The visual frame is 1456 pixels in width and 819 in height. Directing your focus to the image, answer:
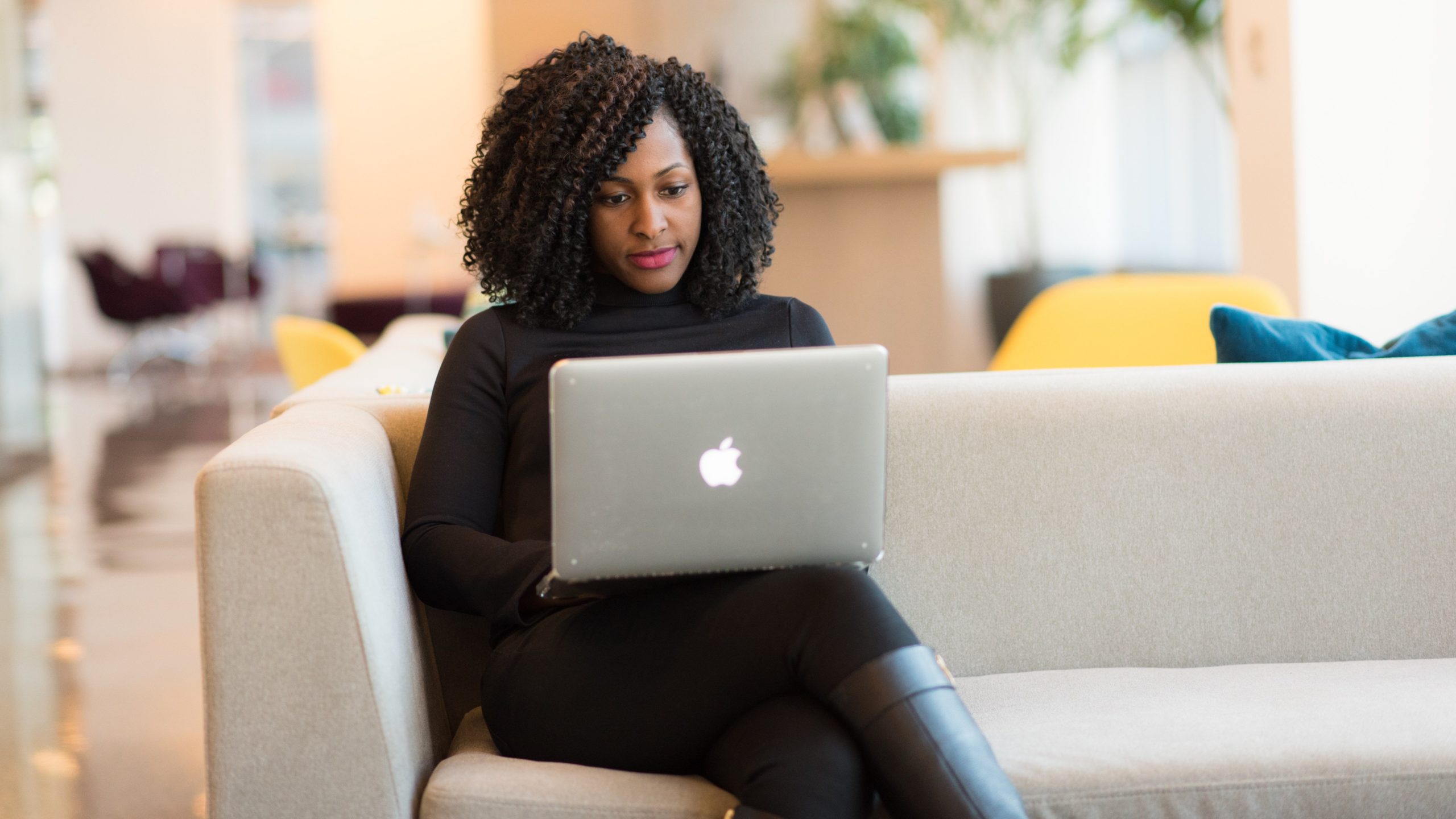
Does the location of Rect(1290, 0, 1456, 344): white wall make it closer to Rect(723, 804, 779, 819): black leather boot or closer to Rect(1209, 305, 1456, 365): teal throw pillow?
Rect(1209, 305, 1456, 365): teal throw pillow

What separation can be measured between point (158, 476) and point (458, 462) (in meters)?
4.97

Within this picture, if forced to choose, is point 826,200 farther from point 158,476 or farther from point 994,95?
point 994,95

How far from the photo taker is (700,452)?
1.33 m

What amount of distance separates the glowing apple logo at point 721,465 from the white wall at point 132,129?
12094mm

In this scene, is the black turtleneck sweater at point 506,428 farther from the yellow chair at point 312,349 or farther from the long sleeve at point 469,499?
the yellow chair at point 312,349

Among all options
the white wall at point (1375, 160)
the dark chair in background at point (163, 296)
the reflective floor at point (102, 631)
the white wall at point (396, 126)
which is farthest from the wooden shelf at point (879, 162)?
the dark chair in background at point (163, 296)

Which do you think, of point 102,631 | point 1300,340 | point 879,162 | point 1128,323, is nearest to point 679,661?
point 1300,340

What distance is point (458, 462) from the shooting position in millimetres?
1663

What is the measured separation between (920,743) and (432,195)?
8.96m

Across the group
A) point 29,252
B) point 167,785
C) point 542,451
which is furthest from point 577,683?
point 29,252

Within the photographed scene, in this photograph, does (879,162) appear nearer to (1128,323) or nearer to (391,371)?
(1128,323)

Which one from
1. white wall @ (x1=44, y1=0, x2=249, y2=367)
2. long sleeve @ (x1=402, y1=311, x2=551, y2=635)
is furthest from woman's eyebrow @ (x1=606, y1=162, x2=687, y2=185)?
white wall @ (x1=44, y1=0, x2=249, y2=367)

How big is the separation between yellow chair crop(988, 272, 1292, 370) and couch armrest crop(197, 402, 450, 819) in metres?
1.76

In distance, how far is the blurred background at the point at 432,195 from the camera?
382 cm
